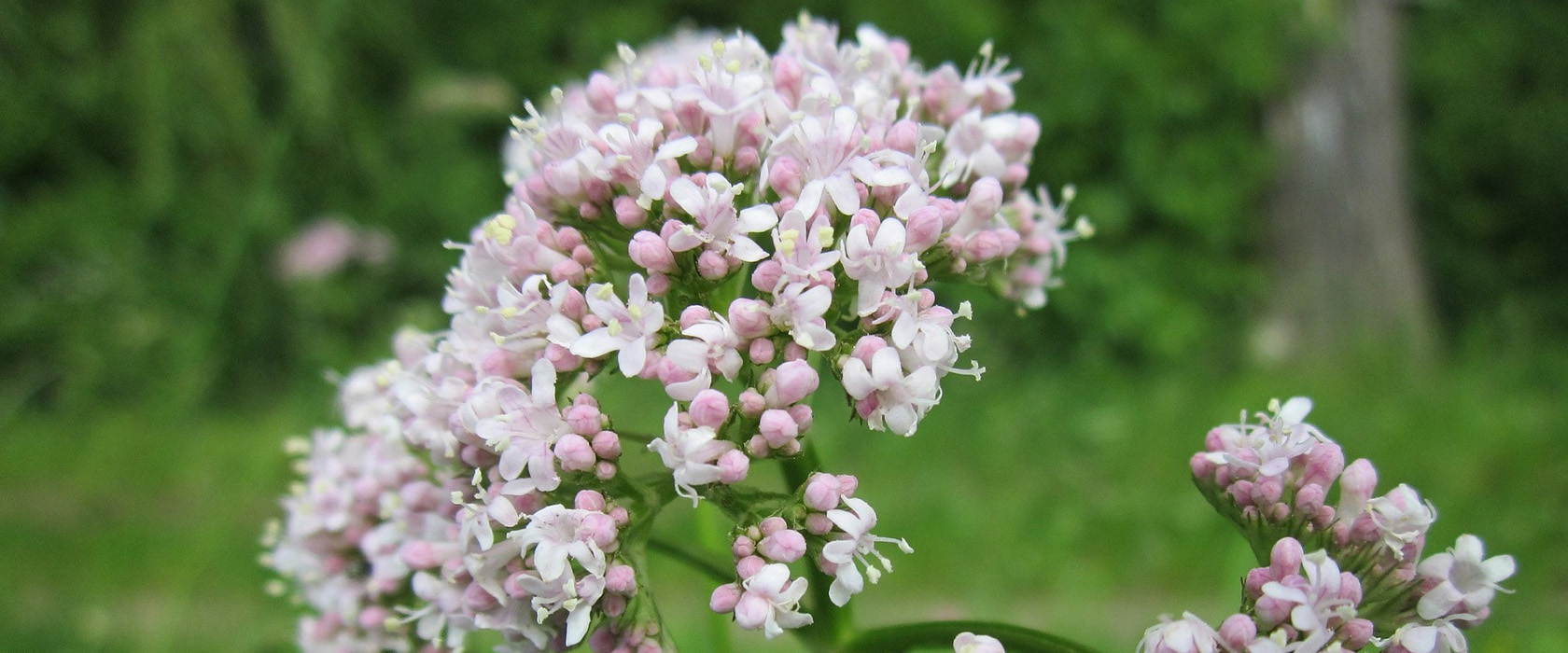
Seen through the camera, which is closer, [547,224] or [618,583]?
[618,583]

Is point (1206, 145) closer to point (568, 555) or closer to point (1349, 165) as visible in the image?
point (1349, 165)

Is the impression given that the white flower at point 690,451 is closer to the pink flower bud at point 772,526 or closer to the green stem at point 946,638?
the pink flower bud at point 772,526

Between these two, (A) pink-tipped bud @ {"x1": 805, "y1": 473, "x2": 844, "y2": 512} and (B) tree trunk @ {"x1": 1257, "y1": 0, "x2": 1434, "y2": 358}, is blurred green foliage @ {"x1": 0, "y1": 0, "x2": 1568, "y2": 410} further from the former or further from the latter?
(A) pink-tipped bud @ {"x1": 805, "y1": 473, "x2": 844, "y2": 512}

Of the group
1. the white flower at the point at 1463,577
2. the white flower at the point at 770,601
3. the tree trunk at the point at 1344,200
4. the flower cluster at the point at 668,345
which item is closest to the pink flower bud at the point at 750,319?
the flower cluster at the point at 668,345

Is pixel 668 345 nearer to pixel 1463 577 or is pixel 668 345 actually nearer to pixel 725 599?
pixel 725 599

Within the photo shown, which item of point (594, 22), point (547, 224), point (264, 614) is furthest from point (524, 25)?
point (547, 224)

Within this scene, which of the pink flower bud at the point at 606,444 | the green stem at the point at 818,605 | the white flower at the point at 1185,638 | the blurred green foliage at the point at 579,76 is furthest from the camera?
the blurred green foliage at the point at 579,76

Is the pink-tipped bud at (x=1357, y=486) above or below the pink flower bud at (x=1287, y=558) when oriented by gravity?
above
